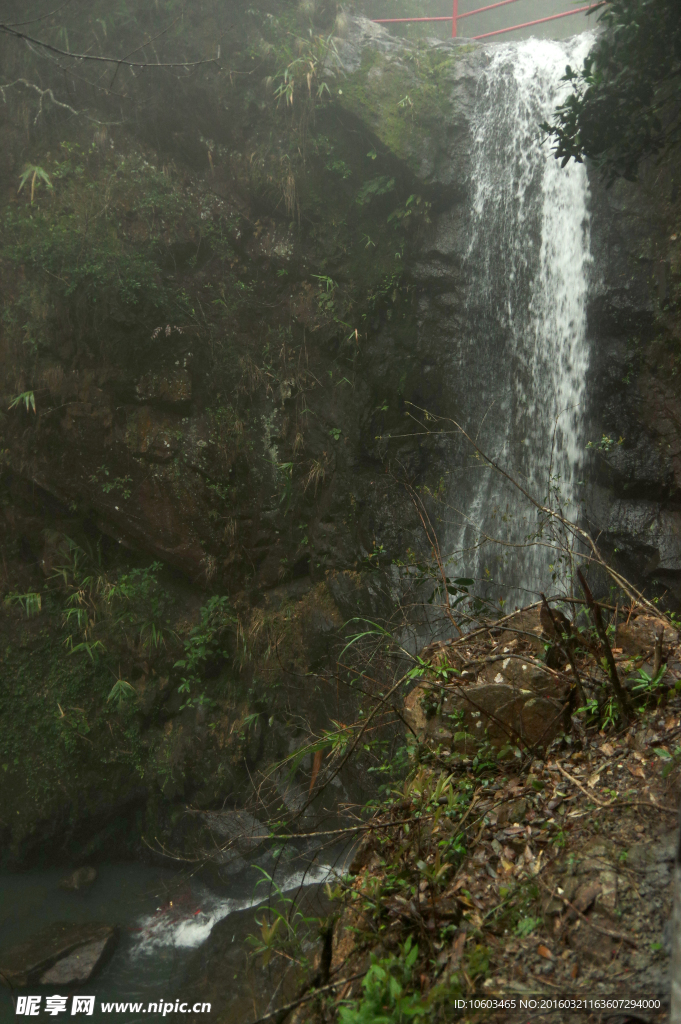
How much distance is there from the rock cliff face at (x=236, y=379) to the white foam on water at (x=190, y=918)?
33.7 inches

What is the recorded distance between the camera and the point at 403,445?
7.02 metres

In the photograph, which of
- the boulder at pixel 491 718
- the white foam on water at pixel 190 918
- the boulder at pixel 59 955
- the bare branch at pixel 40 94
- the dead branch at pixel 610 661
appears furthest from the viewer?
the bare branch at pixel 40 94

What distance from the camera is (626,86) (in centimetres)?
428

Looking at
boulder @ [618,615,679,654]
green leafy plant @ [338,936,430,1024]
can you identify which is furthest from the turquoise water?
boulder @ [618,615,679,654]

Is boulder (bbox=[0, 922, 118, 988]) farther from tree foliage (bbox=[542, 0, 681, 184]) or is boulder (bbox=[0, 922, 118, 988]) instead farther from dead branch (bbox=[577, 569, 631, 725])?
tree foliage (bbox=[542, 0, 681, 184])

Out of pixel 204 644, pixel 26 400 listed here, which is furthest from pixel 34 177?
pixel 204 644

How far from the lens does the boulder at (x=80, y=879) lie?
599cm

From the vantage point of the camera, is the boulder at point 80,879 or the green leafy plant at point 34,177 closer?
the boulder at point 80,879

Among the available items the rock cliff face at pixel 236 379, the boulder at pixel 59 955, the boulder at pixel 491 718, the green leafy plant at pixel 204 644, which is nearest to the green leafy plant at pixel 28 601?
the rock cliff face at pixel 236 379

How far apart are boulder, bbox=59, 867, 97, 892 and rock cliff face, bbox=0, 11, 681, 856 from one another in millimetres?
295

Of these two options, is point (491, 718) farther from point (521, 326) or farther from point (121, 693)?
point (521, 326)

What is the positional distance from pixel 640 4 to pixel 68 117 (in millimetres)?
Answer: 6098

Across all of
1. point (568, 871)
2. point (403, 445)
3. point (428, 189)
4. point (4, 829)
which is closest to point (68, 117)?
point (428, 189)

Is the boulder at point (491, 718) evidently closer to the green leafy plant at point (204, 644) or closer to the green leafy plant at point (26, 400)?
the green leafy plant at point (204, 644)
